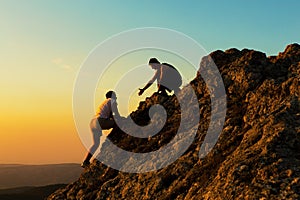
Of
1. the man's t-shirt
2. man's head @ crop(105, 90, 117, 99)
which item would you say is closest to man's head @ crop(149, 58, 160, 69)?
man's head @ crop(105, 90, 117, 99)

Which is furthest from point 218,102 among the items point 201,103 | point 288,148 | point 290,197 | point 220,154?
point 290,197

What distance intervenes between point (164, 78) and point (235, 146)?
810 cm

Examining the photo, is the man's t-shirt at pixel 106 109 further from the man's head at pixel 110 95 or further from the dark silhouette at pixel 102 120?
the man's head at pixel 110 95

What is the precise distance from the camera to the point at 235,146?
43.5 feet

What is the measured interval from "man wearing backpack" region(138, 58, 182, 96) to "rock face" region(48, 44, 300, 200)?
79cm

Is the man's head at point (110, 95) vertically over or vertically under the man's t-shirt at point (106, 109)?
over

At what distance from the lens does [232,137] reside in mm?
13836

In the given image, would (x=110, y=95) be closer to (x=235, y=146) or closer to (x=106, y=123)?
(x=106, y=123)

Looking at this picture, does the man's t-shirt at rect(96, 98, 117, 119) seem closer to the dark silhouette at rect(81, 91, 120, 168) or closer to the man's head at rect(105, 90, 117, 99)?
the dark silhouette at rect(81, 91, 120, 168)

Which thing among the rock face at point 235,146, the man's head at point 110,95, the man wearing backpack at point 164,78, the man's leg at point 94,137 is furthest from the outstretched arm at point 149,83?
the man's leg at point 94,137

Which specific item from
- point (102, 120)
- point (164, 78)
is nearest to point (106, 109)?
point (102, 120)

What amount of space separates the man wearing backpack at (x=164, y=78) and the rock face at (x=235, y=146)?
30.9 inches

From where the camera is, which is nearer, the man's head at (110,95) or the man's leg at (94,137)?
the man's leg at (94,137)

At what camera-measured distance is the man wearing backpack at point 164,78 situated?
2017 cm
